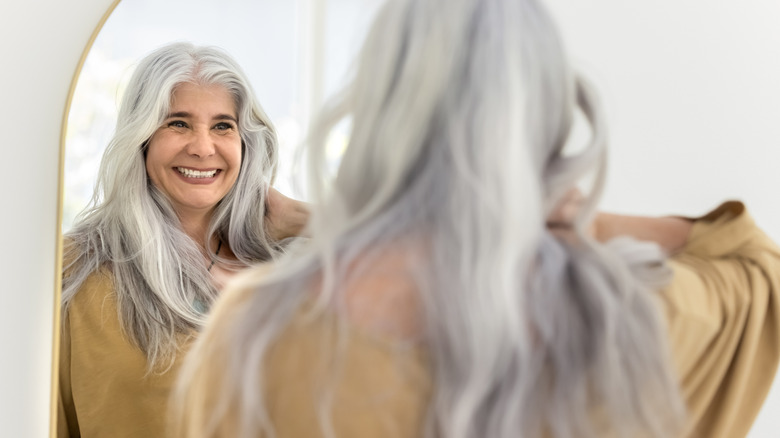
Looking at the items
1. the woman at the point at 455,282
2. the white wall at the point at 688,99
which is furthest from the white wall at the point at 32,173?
the white wall at the point at 688,99

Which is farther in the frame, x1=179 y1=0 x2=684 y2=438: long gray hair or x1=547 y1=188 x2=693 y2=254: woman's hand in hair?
x1=547 y1=188 x2=693 y2=254: woman's hand in hair

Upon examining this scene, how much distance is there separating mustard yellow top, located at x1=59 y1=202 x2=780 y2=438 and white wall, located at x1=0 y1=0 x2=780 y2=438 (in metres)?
0.06

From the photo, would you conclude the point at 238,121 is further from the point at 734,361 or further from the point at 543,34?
the point at 734,361

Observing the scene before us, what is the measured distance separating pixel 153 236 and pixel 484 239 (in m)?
0.47

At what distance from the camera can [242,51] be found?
33.8 inches

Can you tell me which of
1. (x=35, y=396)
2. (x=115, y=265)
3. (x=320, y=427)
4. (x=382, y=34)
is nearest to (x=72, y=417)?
(x=35, y=396)

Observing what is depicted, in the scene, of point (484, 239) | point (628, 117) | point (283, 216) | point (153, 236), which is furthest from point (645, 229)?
point (153, 236)

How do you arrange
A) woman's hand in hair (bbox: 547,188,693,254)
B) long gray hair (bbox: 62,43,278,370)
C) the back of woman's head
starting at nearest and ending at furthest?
the back of woman's head → woman's hand in hair (bbox: 547,188,693,254) → long gray hair (bbox: 62,43,278,370)

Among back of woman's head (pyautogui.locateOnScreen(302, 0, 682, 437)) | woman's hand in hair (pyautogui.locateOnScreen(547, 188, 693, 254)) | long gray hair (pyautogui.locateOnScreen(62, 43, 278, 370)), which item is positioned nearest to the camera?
back of woman's head (pyautogui.locateOnScreen(302, 0, 682, 437))

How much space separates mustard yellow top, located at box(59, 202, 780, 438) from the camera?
61 cm

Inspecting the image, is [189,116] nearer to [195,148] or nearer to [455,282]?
[195,148]

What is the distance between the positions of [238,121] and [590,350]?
478 millimetres

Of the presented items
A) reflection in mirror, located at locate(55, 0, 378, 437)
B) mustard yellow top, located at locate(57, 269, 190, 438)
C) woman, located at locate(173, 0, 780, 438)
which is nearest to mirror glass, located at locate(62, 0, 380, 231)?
reflection in mirror, located at locate(55, 0, 378, 437)

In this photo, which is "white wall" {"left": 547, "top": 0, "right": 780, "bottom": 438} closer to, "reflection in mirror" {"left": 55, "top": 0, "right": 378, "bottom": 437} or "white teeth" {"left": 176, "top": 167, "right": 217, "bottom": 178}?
"reflection in mirror" {"left": 55, "top": 0, "right": 378, "bottom": 437}
